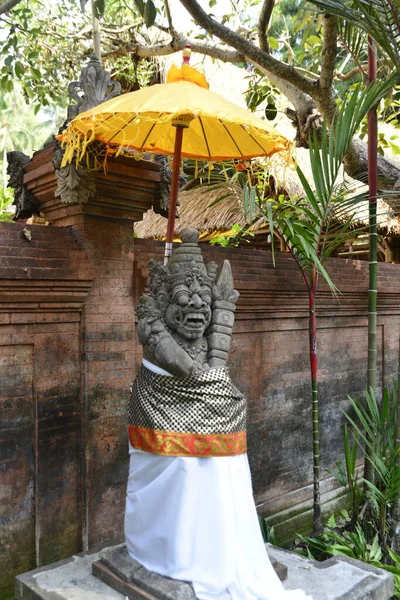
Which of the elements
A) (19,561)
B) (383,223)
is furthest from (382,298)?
(19,561)

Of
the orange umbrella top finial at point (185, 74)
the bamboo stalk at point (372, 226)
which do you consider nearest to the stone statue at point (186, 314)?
the orange umbrella top finial at point (185, 74)

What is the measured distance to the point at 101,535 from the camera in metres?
4.10

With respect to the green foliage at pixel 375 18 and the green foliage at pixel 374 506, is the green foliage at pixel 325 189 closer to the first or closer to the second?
the green foliage at pixel 375 18

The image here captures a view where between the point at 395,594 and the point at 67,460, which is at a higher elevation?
the point at 67,460

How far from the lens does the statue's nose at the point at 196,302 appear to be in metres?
3.15

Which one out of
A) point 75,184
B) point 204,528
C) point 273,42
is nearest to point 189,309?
point 204,528

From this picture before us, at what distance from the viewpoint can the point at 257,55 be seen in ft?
17.2

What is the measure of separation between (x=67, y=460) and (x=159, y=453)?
107 centimetres

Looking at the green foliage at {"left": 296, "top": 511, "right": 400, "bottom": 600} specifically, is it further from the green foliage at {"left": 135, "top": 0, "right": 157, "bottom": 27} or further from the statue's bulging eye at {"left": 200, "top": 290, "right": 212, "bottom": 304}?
the green foliage at {"left": 135, "top": 0, "right": 157, "bottom": 27}

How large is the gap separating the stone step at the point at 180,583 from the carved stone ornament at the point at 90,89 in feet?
9.34

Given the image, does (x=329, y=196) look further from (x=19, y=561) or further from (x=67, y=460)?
(x=19, y=561)

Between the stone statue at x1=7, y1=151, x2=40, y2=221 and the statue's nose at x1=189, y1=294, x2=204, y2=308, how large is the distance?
186cm

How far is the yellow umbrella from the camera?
3.11 m

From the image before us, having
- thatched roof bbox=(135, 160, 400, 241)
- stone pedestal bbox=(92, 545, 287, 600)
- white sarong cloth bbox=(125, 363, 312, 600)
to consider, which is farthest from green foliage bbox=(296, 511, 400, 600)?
thatched roof bbox=(135, 160, 400, 241)
